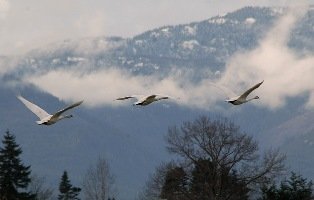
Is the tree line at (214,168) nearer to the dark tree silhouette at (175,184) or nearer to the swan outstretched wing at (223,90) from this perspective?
the dark tree silhouette at (175,184)

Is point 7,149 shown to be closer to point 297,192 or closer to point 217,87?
point 297,192

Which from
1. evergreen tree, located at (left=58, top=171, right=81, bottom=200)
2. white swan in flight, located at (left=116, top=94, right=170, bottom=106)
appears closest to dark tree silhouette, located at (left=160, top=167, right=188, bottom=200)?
evergreen tree, located at (left=58, top=171, right=81, bottom=200)

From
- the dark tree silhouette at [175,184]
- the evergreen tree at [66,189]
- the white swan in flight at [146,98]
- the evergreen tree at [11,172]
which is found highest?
the evergreen tree at [66,189]

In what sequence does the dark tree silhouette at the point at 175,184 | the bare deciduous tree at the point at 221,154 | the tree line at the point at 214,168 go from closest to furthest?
the tree line at the point at 214,168
the bare deciduous tree at the point at 221,154
the dark tree silhouette at the point at 175,184

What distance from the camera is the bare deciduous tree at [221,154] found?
76750 millimetres

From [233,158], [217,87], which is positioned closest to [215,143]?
[233,158]

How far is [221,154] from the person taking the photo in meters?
80.5

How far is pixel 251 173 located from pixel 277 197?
14.9m

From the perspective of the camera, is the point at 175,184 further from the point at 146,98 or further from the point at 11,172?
the point at 146,98

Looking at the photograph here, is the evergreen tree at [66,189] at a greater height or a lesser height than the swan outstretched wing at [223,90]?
greater

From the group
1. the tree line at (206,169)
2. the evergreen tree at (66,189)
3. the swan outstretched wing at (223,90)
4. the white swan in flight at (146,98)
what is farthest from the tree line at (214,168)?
the white swan in flight at (146,98)

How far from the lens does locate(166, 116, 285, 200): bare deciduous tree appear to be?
252 ft

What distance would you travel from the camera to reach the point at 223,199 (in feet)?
247

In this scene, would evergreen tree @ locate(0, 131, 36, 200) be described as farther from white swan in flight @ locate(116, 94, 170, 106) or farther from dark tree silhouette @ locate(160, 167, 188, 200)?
white swan in flight @ locate(116, 94, 170, 106)
